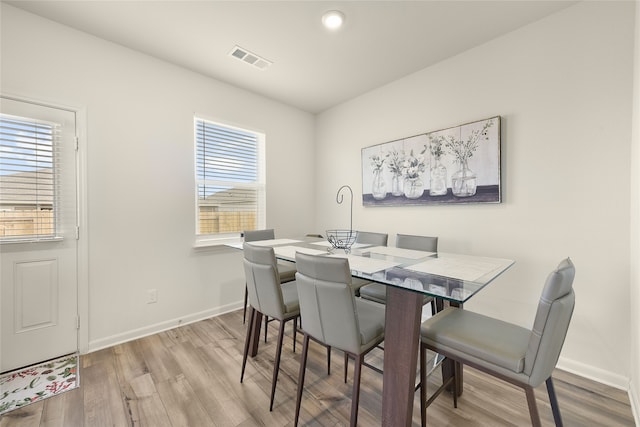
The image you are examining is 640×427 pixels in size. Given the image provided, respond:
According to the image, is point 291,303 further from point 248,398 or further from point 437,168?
point 437,168

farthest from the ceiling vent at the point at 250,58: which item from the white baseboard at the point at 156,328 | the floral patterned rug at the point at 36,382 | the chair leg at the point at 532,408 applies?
the chair leg at the point at 532,408

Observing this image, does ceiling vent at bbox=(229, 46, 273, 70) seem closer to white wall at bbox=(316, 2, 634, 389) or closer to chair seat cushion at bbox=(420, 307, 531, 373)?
white wall at bbox=(316, 2, 634, 389)

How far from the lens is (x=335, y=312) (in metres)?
1.32

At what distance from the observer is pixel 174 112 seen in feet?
9.13

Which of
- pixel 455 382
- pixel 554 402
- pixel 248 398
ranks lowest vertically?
pixel 248 398

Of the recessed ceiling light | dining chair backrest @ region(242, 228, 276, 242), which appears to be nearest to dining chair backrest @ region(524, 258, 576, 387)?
the recessed ceiling light

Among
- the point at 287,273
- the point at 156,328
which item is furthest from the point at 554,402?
the point at 156,328

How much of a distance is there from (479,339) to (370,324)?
518mm

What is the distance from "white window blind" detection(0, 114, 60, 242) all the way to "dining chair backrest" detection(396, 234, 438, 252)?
2979mm

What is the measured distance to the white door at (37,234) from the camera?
78.0 inches

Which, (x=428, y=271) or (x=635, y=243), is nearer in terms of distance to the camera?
(x=428, y=271)

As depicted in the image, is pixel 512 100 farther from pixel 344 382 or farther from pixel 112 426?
pixel 112 426

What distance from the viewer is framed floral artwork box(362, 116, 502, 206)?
2359 millimetres

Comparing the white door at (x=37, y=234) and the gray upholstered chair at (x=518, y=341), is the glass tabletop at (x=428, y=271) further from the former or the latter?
the white door at (x=37, y=234)
